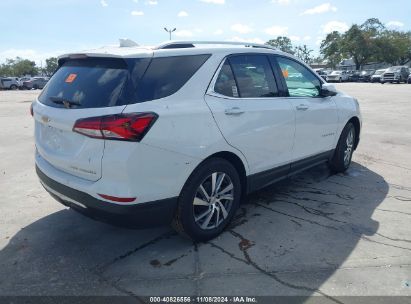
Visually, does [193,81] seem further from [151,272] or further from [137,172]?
[151,272]

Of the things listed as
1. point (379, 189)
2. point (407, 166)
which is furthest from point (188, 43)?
point (407, 166)

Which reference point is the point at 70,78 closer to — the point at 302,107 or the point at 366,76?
the point at 302,107

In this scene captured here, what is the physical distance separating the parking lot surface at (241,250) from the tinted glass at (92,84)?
4.51 feet

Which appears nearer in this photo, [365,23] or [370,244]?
[370,244]

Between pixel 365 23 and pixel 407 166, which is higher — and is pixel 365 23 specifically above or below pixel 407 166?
above

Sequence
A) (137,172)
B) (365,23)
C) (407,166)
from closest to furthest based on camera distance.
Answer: (137,172) < (407,166) < (365,23)

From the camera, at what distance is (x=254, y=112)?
388 centimetres

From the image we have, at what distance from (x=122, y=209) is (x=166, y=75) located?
116cm

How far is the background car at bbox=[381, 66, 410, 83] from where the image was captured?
139 ft

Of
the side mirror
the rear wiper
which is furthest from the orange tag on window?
the side mirror

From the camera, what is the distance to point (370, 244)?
3703 millimetres

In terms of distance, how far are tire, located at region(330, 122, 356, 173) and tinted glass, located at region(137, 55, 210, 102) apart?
3.08 m

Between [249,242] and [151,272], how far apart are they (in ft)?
3.32

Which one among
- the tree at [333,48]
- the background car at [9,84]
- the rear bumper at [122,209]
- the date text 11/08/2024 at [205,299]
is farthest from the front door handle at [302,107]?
the tree at [333,48]
